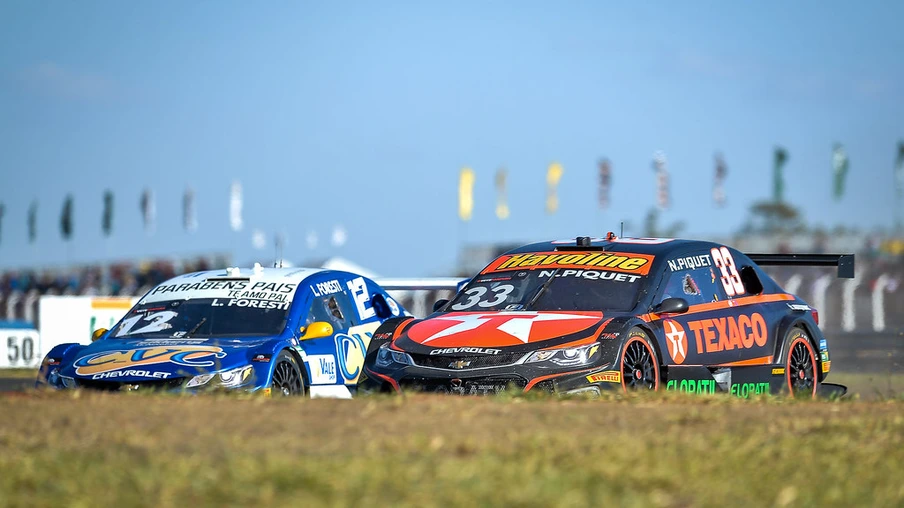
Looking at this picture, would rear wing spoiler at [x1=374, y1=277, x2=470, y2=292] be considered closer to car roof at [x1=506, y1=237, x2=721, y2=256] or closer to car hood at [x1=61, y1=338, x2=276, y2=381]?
car roof at [x1=506, y1=237, x2=721, y2=256]

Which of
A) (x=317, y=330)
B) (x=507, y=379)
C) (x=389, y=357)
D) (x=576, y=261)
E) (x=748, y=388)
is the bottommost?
(x=748, y=388)

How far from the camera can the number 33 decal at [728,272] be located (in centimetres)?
1138

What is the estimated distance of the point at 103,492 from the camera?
5117mm

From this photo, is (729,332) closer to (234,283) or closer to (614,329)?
(614,329)

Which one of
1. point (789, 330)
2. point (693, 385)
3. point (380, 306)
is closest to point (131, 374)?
point (380, 306)

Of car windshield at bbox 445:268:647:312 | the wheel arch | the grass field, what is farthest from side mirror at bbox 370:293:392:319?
the grass field

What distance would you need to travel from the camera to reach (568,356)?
31.1 ft

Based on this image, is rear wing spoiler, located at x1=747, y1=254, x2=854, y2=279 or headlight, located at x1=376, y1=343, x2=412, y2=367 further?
rear wing spoiler, located at x1=747, y1=254, x2=854, y2=279

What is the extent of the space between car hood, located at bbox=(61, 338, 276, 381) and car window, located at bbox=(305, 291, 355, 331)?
2.96ft

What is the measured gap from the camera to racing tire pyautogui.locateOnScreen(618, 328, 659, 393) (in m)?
9.59

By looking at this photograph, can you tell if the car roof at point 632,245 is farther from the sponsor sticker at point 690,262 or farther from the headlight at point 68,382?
the headlight at point 68,382

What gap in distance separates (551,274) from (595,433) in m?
4.47

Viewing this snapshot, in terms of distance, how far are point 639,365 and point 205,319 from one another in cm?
383

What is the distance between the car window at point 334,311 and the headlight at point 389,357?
1.49 meters
